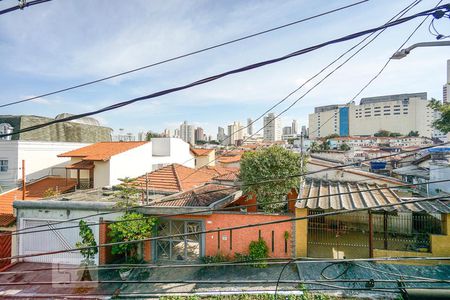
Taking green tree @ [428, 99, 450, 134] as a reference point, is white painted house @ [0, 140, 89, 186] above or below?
below

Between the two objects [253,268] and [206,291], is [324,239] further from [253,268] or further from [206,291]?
[206,291]

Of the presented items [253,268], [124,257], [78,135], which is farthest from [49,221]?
[78,135]

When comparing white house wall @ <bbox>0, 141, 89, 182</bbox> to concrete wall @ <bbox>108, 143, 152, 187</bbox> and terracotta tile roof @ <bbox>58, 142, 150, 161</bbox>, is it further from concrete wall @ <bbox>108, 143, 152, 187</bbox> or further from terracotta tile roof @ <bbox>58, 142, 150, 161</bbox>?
concrete wall @ <bbox>108, 143, 152, 187</bbox>

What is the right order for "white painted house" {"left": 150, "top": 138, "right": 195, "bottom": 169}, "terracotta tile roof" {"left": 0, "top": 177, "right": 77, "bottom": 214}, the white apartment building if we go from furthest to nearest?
the white apartment building, "white painted house" {"left": 150, "top": 138, "right": 195, "bottom": 169}, "terracotta tile roof" {"left": 0, "top": 177, "right": 77, "bottom": 214}

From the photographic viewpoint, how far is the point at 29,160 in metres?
20.9

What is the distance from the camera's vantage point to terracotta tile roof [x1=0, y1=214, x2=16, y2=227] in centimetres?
1329

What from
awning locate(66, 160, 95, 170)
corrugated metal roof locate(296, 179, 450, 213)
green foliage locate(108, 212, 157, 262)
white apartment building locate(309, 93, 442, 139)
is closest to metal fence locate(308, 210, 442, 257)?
corrugated metal roof locate(296, 179, 450, 213)

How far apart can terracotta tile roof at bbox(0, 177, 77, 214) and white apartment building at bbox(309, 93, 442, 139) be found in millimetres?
73422

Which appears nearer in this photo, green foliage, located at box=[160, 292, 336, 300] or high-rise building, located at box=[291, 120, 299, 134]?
green foliage, located at box=[160, 292, 336, 300]

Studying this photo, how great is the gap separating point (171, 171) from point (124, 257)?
19.4ft

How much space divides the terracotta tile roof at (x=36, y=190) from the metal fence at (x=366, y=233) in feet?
54.9

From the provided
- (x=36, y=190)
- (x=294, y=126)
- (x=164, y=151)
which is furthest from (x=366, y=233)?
(x=294, y=126)

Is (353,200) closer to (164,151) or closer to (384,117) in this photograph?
(164,151)

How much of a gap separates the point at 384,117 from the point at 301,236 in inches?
3936
